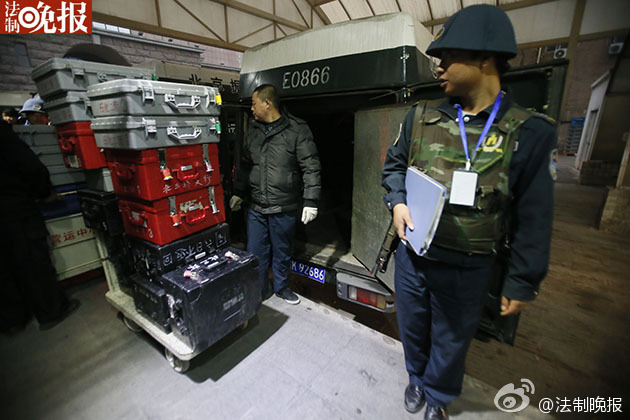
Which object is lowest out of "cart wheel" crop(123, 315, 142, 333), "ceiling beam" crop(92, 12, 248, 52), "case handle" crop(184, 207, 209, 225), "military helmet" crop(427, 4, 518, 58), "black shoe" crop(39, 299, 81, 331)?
"black shoe" crop(39, 299, 81, 331)

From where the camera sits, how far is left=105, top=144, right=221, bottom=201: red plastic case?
1.75 meters

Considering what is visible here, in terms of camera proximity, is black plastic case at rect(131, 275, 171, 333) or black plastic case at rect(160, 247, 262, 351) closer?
black plastic case at rect(160, 247, 262, 351)

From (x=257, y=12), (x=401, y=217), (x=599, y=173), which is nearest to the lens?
(x=401, y=217)

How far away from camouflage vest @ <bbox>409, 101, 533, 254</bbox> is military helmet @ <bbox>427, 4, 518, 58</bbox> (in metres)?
0.25

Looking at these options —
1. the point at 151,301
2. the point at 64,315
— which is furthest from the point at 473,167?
the point at 64,315

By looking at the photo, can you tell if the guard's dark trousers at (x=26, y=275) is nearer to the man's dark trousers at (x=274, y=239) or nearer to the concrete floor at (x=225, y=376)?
the concrete floor at (x=225, y=376)

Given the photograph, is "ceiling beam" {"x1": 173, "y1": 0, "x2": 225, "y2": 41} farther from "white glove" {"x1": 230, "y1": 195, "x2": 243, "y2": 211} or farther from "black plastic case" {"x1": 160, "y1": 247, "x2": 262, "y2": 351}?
"black plastic case" {"x1": 160, "y1": 247, "x2": 262, "y2": 351}

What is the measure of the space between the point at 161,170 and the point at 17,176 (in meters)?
1.33

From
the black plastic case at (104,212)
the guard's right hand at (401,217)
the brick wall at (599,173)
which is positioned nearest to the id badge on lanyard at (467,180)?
the guard's right hand at (401,217)

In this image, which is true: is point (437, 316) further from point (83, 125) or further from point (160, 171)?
point (83, 125)

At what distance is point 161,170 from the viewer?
5.88 ft

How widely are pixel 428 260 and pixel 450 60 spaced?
86cm

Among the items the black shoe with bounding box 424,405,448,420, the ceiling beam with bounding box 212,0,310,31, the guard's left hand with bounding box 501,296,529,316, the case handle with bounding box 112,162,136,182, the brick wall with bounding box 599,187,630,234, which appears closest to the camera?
the guard's left hand with bounding box 501,296,529,316

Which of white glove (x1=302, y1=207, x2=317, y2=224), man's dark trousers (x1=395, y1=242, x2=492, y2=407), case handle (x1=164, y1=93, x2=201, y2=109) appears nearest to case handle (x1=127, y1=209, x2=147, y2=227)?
case handle (x1=164, y1=93, x2=201, y2=109)
